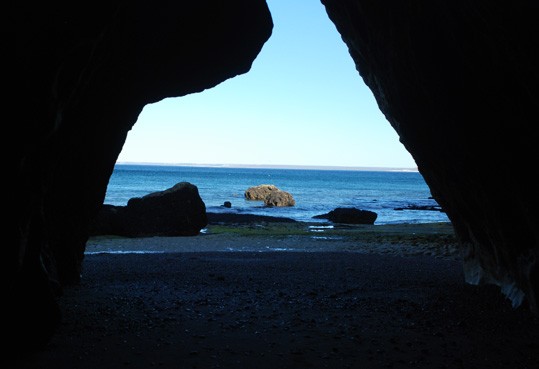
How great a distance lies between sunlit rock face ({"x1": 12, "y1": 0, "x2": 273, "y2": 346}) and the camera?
18.4 ft

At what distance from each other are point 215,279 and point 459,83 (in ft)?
21.4

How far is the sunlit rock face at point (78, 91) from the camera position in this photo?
18.4 feet

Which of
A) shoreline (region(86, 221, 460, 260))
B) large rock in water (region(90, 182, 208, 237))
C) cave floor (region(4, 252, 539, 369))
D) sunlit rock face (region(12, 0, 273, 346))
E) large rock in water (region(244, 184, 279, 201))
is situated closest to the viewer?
sunlit rock face (region(12, 0, 273, 346))

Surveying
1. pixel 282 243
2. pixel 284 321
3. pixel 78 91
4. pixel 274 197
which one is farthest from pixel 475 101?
pixel 274 197

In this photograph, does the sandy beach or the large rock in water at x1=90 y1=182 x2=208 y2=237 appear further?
the large rock in water at x1=90 y1=182 x2=208 y2=237

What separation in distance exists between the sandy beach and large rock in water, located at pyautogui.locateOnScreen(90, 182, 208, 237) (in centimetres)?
890

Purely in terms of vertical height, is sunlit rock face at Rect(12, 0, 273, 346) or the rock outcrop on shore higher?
sunlit rock face at Rect(12, 0, 273, 346)

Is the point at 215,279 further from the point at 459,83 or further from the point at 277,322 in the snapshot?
the point at 459,83

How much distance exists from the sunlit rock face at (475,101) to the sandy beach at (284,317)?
1230 mm

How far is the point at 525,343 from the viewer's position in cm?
716

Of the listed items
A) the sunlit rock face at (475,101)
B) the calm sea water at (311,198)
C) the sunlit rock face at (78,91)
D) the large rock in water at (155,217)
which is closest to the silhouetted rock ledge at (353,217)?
the calm sea water at (311,198)

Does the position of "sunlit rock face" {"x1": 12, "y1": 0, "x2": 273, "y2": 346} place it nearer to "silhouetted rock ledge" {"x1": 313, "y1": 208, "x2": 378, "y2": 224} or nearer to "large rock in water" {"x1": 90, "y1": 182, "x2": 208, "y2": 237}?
"large rock in water" {"x1": 90, "y1": 182, "x2": 208, "y2": 237}

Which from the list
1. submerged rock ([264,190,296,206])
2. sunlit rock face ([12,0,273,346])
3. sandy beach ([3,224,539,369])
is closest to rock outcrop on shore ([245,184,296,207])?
submerged rock ([264,190,296,206])

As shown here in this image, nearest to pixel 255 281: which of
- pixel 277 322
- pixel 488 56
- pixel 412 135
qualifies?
pixel 277 322
